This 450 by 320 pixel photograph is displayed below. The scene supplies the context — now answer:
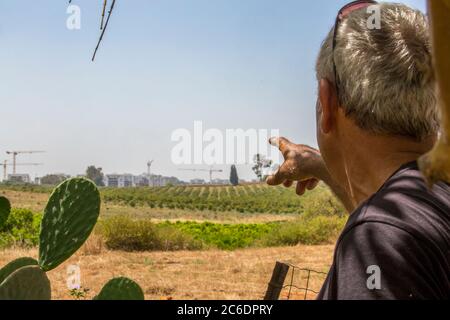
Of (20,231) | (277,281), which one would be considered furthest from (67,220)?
(20,231)

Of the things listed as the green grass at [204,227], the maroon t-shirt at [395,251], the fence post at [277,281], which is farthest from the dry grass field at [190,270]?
the maroon t-shirt at [395,251]

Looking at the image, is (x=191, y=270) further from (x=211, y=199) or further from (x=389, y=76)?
(x=211, y=199)

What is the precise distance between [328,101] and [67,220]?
41cm

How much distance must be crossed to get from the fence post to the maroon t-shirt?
2.51 metres

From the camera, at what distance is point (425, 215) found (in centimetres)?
62

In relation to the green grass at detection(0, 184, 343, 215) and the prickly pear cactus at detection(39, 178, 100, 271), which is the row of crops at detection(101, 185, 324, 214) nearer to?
the green grass at detection(0, 184, 343, 215)

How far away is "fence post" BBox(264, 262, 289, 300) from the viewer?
3.10 meters

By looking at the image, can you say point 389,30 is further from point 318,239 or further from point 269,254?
point 318,239

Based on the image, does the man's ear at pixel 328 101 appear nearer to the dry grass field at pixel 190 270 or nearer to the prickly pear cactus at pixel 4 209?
the prickly pear cactus at pixel 4 209

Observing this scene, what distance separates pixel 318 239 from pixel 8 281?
25.2 m

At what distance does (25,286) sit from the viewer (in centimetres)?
55

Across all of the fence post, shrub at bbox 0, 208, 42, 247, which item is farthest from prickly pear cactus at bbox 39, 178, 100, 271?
shrub at bbox 0, 208, 42, 247

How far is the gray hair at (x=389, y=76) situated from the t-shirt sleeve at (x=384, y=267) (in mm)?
197

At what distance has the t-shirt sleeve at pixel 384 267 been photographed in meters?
0.56
